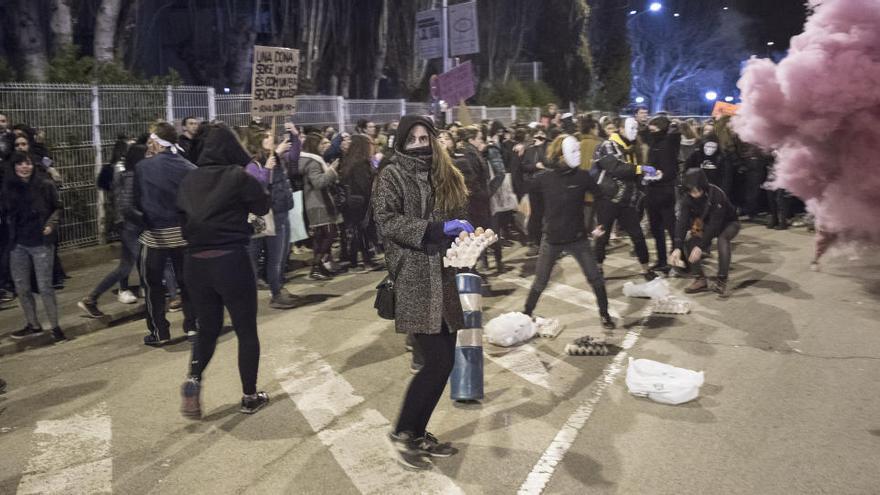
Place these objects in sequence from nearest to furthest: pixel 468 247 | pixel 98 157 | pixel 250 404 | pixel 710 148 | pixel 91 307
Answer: pixel 468 247 < pixel 250 404 < pixel 91 307 < pixel 98 157 < pixel 710 148

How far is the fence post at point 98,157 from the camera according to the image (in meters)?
11.9

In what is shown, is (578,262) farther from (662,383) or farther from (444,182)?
(444,182)

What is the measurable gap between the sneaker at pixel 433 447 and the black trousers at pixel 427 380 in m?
0.08

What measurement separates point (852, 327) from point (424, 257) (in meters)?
5.25

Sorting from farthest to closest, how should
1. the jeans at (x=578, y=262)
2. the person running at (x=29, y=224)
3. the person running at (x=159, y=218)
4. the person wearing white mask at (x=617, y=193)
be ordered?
the person wearing white mask at (x=617, y=193) → the jeans at (x=578, y=262) → the person running at (x=29, y=224) → the person running at (x=159, y=218)

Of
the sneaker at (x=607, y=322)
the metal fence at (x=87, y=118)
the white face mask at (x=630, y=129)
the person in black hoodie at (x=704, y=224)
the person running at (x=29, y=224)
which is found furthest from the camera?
the metal fence at (x=87, y=118)

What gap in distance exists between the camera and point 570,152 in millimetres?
7652

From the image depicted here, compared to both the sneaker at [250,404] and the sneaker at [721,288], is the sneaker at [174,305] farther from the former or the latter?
the sneaker at [721,288]

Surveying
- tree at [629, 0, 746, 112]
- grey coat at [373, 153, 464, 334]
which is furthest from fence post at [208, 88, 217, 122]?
tree at [629, 0, 746, 112]

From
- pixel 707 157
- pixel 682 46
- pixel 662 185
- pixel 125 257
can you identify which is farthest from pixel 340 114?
pixel 682 46

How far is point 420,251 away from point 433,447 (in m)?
1.16

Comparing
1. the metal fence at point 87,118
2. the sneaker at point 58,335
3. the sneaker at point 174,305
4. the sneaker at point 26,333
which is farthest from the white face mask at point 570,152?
the metal fence at point 87,118

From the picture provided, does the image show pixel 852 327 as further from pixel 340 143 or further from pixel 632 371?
pixel 340 143

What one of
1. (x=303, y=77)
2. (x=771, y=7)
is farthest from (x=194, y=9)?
(x=771, y=7)
